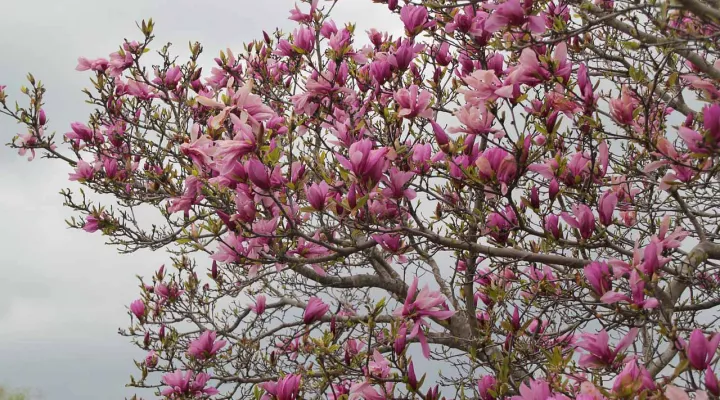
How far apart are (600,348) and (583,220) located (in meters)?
0.54

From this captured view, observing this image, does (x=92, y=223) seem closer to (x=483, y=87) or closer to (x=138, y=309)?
(x=138, y=309)

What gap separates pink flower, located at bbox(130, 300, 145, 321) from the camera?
4.94 metres

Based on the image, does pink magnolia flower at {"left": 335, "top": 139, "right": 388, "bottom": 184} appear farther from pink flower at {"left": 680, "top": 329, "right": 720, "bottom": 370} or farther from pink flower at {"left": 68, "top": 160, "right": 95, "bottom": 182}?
pink flower at {"left": 68, "top": 160, "right": 95, "bottom": 182}

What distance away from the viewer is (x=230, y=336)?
475 cm

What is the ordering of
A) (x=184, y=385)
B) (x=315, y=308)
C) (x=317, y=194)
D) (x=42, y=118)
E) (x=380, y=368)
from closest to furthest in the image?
(x=317, y=194), (x=380, y=368), (x=315, y=308), (x=184, y=385), (x=42, y=118)

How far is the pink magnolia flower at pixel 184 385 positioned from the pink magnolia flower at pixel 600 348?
2.58m

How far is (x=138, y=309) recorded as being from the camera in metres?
4.94

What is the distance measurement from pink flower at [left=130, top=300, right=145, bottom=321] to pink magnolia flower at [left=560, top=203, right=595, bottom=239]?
399 cm

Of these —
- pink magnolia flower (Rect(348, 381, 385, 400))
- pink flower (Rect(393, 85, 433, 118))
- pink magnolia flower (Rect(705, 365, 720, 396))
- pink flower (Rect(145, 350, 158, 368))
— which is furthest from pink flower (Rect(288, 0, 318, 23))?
pink magnolia flower (Rect(705, 365, 720, 396))

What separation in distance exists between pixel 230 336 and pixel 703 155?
397 cm

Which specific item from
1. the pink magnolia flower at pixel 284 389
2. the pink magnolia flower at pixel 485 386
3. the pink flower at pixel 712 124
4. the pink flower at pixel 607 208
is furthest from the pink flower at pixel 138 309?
the pink flower at pixel 712 124

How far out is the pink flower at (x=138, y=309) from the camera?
494 centimetres

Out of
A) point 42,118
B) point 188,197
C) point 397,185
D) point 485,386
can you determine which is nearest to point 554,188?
point 397,185

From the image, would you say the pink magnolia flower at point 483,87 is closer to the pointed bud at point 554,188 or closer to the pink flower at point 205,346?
the pointed bud at point 554,188
